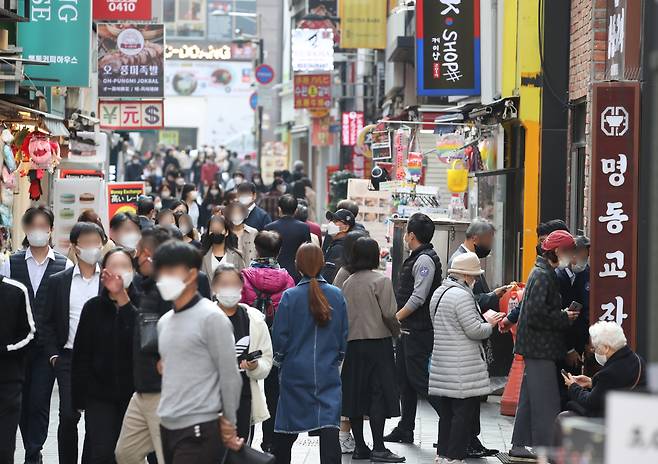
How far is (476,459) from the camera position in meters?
11.5

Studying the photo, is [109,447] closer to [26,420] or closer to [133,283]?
[133,283]

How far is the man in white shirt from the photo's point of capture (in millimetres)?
10203

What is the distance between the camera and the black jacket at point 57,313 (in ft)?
31.0

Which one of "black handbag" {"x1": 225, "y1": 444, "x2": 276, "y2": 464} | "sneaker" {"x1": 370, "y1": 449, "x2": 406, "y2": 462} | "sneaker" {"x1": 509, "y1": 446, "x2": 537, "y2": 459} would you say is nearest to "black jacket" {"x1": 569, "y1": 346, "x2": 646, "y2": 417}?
"sneaker" {"x1": 509, "y1": 446, "x2": 537, "y2": 459}

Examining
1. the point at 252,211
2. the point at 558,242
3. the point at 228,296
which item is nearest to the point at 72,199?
the point at 252,211

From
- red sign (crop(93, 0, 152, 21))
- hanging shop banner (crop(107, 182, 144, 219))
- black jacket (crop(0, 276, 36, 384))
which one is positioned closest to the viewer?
black jacket (crop(0, 276, 36, 384))

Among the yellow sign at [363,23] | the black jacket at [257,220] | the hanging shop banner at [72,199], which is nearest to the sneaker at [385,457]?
the black jacket at [257,220]

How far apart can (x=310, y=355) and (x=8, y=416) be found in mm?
2165

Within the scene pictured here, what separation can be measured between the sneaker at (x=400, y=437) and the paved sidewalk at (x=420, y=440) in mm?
68

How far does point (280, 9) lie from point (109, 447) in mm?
61239

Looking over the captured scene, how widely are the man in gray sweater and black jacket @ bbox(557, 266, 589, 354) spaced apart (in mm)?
4132

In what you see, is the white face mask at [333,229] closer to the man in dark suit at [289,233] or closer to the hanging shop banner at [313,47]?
the man in dark suit at [289,233]

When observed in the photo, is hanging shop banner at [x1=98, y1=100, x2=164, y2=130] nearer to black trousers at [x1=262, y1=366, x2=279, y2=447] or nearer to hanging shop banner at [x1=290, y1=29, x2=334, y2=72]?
hanging shop banner at [x1=290, y1=29, x2=334, y2=72]

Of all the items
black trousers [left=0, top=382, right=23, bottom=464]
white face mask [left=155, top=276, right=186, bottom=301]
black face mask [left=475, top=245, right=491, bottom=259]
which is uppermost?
white face mask [left=155, top=276, right=186, bottom=301]
